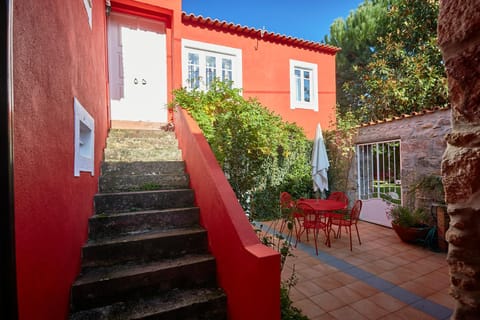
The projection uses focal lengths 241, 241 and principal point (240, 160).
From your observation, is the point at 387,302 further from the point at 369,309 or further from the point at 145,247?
the point at 145,247

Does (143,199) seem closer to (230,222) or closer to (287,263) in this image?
(230,222)

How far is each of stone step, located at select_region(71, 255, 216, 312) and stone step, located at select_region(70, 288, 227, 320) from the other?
7 centimetres

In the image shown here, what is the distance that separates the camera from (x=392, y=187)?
638 centimetres

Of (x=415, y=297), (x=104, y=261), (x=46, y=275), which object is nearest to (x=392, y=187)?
(x=415, y=297)

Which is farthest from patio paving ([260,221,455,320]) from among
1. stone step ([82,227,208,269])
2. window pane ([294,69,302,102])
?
window pane ([294,69,302,102])

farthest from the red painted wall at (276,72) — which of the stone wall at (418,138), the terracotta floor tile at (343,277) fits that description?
the terracotta floor tile at (343,277)

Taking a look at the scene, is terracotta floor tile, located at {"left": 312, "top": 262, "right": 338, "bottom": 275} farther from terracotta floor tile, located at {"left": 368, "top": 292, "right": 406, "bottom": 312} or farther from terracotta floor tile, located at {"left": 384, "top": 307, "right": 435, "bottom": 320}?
terracotta floor tile, located at {"left": 384, "top": 307, "right": 435, "bottom": 320}

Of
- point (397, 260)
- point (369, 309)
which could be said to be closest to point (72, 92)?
point (369, 309)

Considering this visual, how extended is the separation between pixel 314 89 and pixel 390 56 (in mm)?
2900

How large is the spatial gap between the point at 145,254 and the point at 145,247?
0.08 metres

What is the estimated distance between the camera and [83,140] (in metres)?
3.08

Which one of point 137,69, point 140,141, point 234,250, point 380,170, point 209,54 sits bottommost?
point 234,250

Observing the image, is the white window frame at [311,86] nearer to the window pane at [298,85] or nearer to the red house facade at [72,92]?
the window pane at [298,85]

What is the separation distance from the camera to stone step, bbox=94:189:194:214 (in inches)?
129
